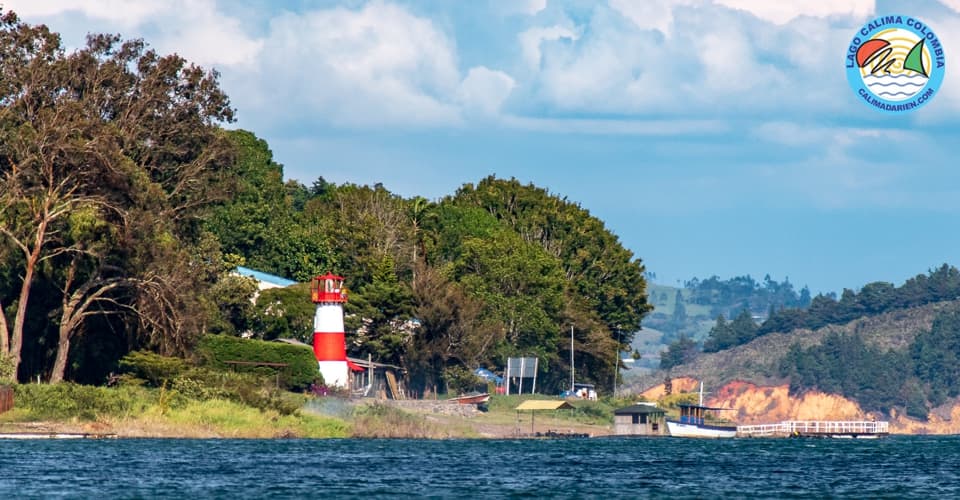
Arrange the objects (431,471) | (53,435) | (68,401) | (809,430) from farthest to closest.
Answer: (809,430) → (68,401) → (53,435) → (431,471)

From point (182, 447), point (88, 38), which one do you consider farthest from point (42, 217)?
point (88, 38)

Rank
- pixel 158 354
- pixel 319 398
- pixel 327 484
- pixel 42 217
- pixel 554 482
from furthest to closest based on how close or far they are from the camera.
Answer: pixel 319 398 < pixel 158 354 < pixel 42 217 < pixel 554 482 < pixel 327 484

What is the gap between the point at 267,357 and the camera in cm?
9644

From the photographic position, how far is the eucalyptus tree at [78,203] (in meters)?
80.4

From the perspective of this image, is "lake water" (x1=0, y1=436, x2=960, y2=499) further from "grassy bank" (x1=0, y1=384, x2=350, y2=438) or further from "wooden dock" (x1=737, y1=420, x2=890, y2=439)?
"wooden dock" (x1=737, y1=420, x2=890, y2=439)

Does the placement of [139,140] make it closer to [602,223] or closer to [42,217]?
[42,217]

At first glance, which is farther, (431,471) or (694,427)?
(694,427)

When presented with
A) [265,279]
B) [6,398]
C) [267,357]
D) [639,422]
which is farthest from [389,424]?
[639,422]

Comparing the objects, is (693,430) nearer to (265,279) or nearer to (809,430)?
(809,430)

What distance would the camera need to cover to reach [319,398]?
94250mm

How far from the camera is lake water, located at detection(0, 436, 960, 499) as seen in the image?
55969mm

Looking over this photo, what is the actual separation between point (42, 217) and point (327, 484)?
2862 cm

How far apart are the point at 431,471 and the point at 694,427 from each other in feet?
181

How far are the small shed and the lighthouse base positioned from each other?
884 inches
